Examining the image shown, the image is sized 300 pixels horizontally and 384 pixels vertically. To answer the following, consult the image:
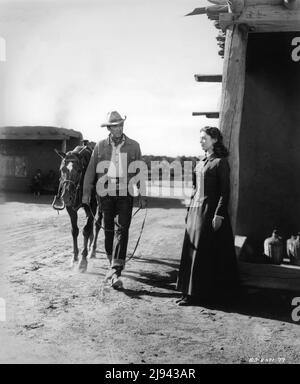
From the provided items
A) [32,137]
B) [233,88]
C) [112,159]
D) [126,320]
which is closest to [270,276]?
[126,320]

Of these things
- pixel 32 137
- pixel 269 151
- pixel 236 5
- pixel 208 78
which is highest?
pixel 236 5

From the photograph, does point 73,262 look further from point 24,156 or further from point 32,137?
point 24,156

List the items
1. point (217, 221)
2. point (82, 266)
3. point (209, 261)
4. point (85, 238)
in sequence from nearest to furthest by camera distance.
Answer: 1. point (217, 221)
2. point (209, 261)
3. point (82, 266)
4. point (85, 238)

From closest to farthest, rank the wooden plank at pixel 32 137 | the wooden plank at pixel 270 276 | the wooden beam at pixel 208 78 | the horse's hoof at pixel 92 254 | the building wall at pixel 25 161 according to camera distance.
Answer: the wooden plank at pixel 270 276
the horse's hoof at pixel 92 254
the wooden beam at pixel 208 78
the wooden plank at pixel 32 137
the building wall at pixel 25 161

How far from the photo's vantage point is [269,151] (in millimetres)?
7121

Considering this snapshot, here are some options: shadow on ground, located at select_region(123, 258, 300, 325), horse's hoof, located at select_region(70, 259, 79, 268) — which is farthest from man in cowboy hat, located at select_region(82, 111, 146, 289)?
horse's hoof, located at select_region(70, 259, 79, 268)

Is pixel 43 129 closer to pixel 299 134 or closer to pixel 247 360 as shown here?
pixel 299 134

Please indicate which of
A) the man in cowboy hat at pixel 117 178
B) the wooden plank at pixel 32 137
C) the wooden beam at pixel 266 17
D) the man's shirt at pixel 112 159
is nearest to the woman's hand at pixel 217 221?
the man in cowboy hat at pixel 117 178

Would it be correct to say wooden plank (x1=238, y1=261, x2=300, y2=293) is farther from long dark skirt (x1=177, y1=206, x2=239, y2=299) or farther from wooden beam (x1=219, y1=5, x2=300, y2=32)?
wooden beam (x1=219, y1=5, x2=300, y2=32)

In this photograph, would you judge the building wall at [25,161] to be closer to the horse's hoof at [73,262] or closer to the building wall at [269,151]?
the horse's hoof at [73,262]

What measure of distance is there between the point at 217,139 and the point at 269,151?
257 cm

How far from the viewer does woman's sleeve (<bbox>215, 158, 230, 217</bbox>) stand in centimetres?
465

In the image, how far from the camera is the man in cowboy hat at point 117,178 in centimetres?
557
